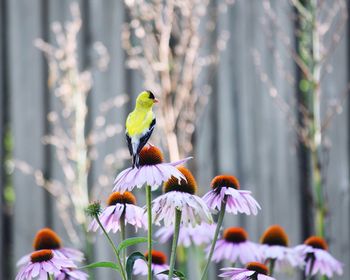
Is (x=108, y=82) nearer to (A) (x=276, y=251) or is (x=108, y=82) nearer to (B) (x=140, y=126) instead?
(A) (x=276, y=251)

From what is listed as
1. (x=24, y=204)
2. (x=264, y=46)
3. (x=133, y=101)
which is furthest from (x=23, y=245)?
(x=264, y=46)

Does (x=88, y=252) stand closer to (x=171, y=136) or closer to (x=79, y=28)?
(x=171, y=136)

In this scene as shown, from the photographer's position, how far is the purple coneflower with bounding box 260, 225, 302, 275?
1836 mm

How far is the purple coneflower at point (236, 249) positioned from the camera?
1813 mm

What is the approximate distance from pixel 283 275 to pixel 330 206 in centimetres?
34

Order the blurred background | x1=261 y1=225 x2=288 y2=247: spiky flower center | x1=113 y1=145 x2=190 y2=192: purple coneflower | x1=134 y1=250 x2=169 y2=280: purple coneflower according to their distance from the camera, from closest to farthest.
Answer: x1=113 y1=145 x2=190 y2=192: purple coneflower, x1=134 y1=250 x2=169 y2=280: purple coneflower, x1=261 y1=225 x2=288 y2=247: spiky flower center, the blurred background

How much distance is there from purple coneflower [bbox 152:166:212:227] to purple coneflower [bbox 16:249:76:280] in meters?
0.18

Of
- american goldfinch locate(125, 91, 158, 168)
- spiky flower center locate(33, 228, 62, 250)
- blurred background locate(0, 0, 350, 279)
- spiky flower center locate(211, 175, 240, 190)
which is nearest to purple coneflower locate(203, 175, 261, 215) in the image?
spiky flower center locate(211, 175, 240, 190)

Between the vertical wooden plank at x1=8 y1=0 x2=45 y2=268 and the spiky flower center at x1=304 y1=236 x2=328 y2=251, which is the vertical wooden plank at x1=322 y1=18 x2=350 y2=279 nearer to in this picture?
the vertical wooden plank at x1=8 y1=0 x2=45 y2=268

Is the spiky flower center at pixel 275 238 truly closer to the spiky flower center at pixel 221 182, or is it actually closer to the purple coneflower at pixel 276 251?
the purple coneflower at pixel 276 251

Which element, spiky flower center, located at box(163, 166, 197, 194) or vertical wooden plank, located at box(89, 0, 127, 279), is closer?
spiky flower center, located at box(163, 166, 197, 194)

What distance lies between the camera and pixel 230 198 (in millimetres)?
1509

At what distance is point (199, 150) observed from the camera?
3289mm

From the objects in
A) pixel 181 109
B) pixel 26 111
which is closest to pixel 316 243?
pixel 181 109
